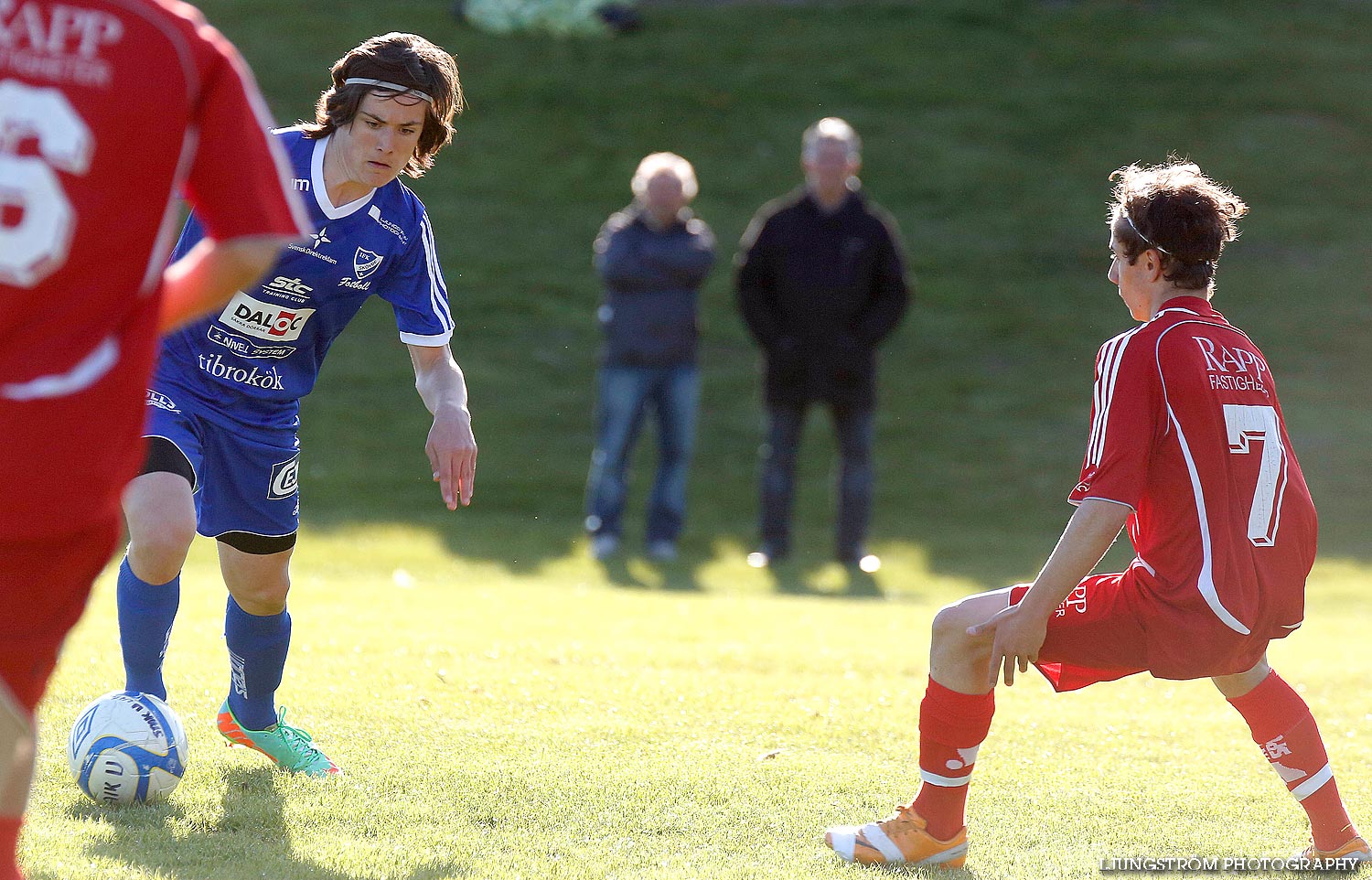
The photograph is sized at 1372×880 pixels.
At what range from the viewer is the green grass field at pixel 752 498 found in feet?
12.9

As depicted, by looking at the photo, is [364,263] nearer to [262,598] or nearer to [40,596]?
[262,598]

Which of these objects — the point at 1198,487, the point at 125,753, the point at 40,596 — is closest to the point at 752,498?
the point at 125,753

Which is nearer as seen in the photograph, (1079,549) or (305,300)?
(1079,549)

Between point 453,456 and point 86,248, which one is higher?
point 86,248

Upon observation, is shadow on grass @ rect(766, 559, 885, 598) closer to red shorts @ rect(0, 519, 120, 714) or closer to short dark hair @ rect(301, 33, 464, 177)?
short dark hair @ rect(301, 33, 464, 177)

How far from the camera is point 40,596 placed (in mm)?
2230

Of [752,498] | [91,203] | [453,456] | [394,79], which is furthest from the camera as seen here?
[752,498]

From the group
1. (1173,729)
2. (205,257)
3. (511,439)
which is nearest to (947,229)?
(511,439)

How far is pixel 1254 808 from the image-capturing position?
167 inches

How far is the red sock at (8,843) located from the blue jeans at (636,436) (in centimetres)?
755

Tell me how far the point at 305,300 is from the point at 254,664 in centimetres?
112

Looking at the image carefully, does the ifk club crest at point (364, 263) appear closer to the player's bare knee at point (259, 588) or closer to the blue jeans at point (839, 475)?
the player's bare knee at point (259, 588)

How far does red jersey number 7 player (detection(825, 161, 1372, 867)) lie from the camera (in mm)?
3377

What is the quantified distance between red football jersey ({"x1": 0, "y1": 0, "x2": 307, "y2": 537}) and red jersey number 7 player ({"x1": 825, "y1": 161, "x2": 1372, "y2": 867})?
206 centimetres
